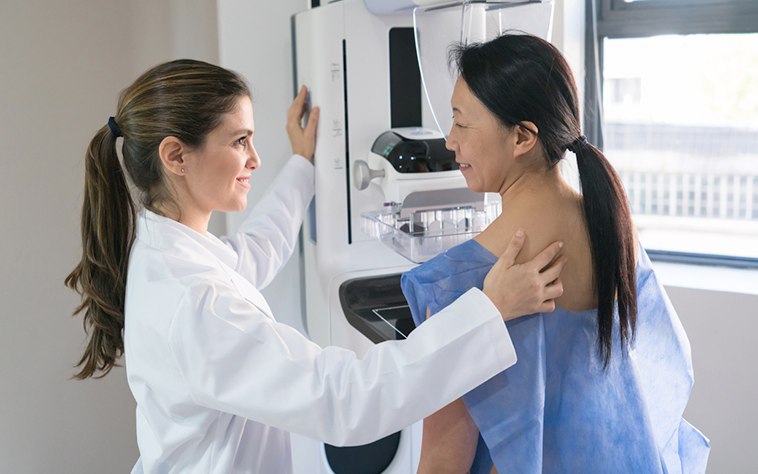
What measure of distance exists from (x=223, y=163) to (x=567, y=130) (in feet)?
1.97

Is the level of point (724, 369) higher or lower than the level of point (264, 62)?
lower

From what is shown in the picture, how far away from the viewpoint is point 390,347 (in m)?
0.91

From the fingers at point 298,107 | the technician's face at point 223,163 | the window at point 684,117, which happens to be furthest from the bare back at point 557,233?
the window at point 684,117

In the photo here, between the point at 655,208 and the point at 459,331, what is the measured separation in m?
1.62

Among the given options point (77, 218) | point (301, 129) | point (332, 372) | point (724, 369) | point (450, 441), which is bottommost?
point (724, 369)

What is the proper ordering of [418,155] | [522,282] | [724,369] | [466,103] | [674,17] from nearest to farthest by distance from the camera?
1. [522,282]
2. [466,103]
3. [418,155]
4. [724,369]
5. [674,17]

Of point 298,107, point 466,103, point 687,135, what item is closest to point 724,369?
point 687,135

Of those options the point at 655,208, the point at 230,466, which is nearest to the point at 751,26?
the point at 655,208

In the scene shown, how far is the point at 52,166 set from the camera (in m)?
1.66

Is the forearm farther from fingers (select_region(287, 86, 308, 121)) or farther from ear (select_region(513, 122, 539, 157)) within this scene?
fingers (select_region(287, 86, 308, 121))

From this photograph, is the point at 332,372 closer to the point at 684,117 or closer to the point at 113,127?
the point at 113,127

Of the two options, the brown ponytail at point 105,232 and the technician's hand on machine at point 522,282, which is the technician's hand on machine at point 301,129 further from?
the technician's hand on machine at point 522,282

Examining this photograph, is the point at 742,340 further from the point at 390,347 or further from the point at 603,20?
the point at 390,347

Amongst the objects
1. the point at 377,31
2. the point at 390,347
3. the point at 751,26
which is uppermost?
the point at 751,26
